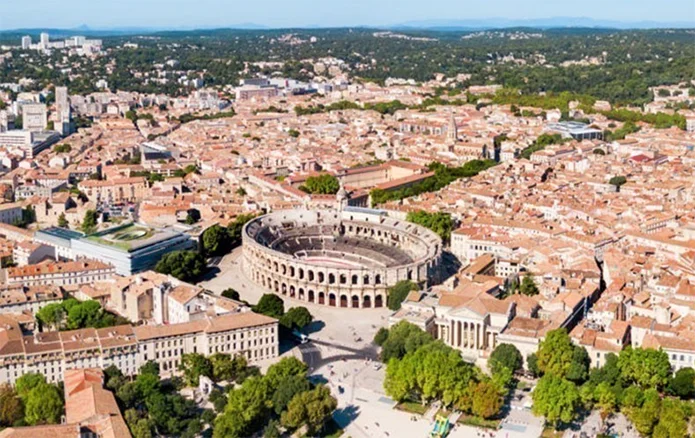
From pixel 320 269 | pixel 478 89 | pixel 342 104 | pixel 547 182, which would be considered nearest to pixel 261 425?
pixel 320 269

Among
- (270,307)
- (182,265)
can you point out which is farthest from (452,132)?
(270,307)

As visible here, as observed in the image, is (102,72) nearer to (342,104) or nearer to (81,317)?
(342,104)

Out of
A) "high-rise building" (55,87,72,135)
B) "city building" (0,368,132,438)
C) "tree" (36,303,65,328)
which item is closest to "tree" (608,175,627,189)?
"tree" (36,303,65,328)

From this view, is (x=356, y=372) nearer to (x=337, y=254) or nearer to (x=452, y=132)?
(x=337, y=254)

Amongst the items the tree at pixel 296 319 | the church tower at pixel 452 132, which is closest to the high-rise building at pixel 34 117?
the church tower at pixel 452 132

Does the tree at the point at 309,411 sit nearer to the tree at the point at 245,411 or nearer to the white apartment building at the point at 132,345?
the tree at the point at 245,411
